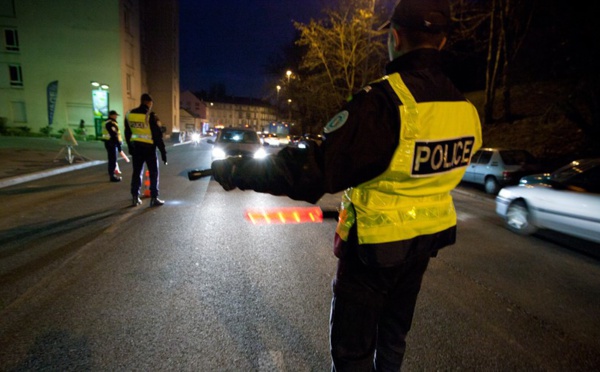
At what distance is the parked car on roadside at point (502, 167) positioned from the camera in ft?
35.1

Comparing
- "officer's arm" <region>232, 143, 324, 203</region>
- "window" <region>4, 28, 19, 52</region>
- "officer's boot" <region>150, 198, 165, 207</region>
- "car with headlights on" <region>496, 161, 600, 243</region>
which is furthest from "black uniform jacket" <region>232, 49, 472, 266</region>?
"window" <region>4, 28, 19, 52</region>

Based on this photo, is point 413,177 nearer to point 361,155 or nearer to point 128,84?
point 361,155

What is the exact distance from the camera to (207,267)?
4.09 metres

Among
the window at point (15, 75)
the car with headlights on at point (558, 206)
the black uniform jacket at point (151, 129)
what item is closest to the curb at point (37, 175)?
the black uniform jacket at point (151, 129)

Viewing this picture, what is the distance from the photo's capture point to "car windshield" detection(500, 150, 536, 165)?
35.9ft

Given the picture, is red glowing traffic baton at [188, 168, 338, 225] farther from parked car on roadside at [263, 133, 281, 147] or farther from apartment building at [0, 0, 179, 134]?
parked car on roadside at [263, 133, 281, 147]

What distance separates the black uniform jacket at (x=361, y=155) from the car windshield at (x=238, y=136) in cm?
1086

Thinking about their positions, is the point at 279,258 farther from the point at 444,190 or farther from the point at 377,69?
the point at 377,69

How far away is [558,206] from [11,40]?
1590 inches

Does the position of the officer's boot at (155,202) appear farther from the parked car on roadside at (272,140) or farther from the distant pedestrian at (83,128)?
the parked car on roadside at (272,140)

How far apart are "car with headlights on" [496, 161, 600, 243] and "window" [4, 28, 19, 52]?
38.9 metres

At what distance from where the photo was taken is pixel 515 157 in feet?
36.7

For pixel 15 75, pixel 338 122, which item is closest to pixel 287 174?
pixel 338 122

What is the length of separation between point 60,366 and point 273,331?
1.48m
